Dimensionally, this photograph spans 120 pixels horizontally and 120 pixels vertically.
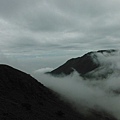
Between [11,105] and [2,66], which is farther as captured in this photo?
[2,66]

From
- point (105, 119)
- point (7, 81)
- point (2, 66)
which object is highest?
point (2, 66)

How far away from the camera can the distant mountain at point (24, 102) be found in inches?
3514

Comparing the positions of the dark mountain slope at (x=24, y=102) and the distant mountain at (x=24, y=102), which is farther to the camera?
the distant mountain at (x=24, y=102)

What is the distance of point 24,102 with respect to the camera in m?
A: 112

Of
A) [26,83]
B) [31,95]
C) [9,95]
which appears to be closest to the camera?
[9,95]

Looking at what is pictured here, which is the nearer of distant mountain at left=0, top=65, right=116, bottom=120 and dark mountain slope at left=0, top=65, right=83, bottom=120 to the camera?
dark mountain slope at left=0, top=65, right=83, bottom=120

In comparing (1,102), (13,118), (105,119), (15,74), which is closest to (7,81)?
(15,74)

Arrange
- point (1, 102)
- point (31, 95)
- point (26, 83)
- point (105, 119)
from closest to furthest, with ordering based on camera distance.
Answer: point (1, 102)
point (31, 95)
point (26, 83)
point (105, 119)

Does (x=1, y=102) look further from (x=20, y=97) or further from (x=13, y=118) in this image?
(x=20, y=97)

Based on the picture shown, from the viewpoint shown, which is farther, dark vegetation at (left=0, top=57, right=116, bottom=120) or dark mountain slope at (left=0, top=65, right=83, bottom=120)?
dark vegetation at (left=0, top=57, right=116, bottom=120)

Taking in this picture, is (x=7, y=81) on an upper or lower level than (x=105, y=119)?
upper

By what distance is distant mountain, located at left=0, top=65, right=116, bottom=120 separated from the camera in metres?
89.2

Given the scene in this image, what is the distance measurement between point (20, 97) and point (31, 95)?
13215mm

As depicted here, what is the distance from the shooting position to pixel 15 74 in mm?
144625
